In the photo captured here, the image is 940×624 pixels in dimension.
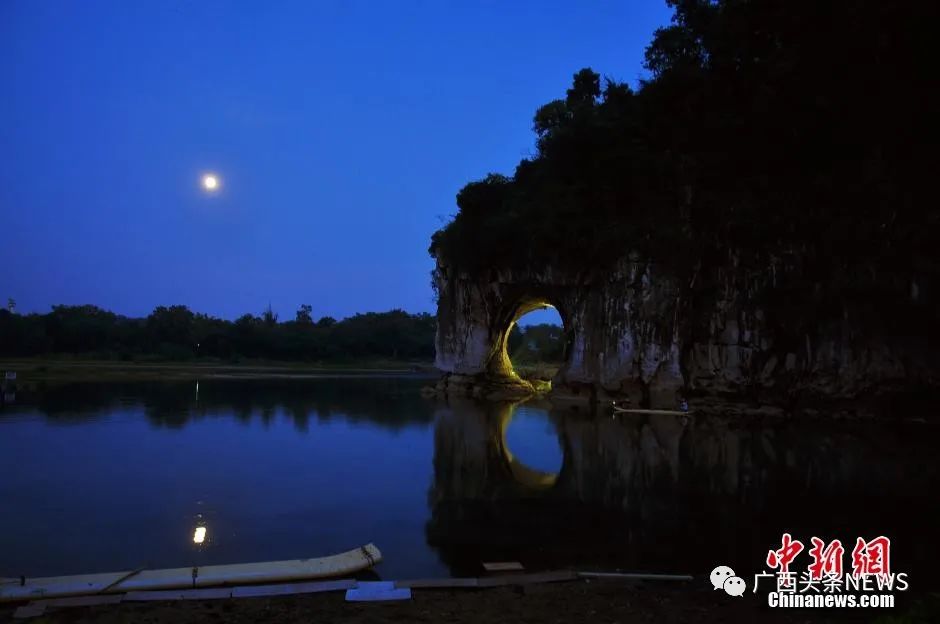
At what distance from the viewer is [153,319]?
262 feet

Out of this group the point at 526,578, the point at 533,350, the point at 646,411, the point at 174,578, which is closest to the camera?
the point at 174,578

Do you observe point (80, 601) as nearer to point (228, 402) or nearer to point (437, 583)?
point (437, 583)

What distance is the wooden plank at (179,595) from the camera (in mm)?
6257

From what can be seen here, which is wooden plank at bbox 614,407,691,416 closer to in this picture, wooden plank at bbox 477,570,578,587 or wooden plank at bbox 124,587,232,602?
wooden plank at bbox 477,570,578,587

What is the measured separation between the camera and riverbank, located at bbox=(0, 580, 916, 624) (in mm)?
5840

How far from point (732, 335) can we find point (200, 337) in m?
68.7

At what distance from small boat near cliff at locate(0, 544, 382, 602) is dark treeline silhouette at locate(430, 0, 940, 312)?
23173mm

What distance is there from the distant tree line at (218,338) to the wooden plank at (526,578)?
5989 centimetres

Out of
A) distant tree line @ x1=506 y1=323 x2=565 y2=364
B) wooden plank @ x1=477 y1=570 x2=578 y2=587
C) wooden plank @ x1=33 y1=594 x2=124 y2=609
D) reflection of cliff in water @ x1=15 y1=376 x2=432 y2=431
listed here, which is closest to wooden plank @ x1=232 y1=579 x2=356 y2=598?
wooden plank @ x1=33 y1=594 x2=124 y2=609

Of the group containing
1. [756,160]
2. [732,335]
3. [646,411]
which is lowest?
[646,411]

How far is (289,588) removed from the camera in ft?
21.5

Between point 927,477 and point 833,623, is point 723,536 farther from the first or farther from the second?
point 927,477

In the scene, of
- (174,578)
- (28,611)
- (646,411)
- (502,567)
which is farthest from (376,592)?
(646,411)

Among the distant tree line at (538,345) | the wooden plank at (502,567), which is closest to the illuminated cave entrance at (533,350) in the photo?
the distant tree line at (538,345)
